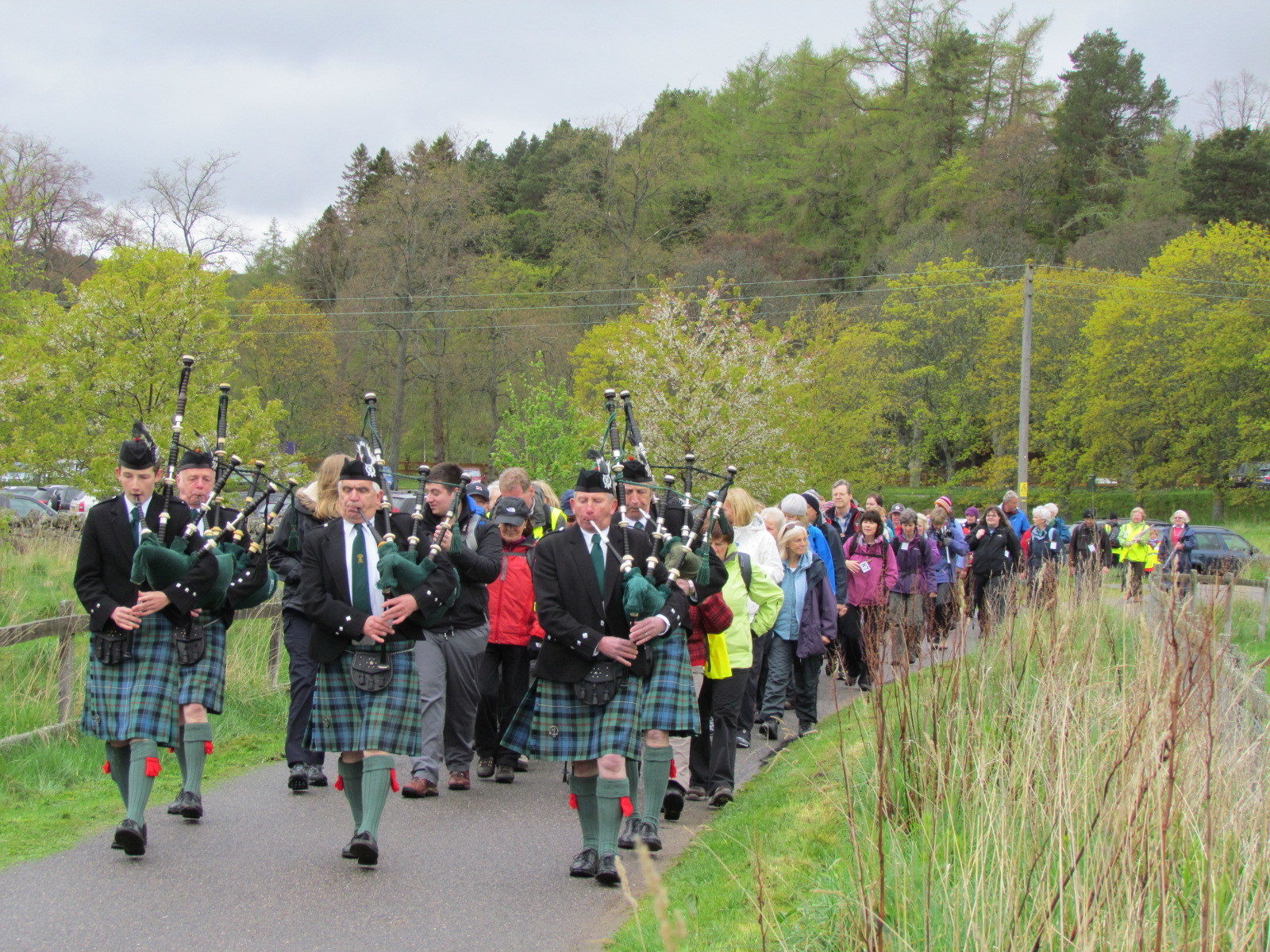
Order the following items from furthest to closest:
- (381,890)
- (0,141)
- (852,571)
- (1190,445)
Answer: (1190,445) < (0,141) < (852,571) < (381,890)

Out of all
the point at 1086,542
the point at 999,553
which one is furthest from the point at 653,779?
the point at 1086,542

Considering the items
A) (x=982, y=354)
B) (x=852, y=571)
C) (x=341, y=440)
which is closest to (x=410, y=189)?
A: (x=341, y=440)

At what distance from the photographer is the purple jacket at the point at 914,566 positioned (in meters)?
12.0

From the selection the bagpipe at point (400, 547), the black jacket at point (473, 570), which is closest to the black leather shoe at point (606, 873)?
the bagpipe at point (400, 547)

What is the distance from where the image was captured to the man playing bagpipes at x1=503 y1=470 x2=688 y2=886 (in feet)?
17.2

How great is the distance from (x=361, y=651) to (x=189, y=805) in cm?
144

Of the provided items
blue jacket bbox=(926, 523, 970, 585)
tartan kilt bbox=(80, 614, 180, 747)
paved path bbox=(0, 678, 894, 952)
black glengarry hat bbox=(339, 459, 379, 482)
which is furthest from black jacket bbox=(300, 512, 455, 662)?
blue jacket bbox=(926, 523, 970, 585)

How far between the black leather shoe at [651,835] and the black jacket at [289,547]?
8.76 ft

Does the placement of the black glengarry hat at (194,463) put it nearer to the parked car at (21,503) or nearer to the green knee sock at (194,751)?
the green knee sock at (194,751)

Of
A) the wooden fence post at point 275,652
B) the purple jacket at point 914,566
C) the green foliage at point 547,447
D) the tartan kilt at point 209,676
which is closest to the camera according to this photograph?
the tartan kilt at point 209,676

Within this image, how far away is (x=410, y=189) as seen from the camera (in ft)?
Answer: 152

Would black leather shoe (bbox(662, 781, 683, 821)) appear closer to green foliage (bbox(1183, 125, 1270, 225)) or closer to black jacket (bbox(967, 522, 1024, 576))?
black jacket (bbox(967, 522, 1024, 576))

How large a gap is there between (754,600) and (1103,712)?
8.87 ft

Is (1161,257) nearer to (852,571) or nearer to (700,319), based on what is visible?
(700,319)
